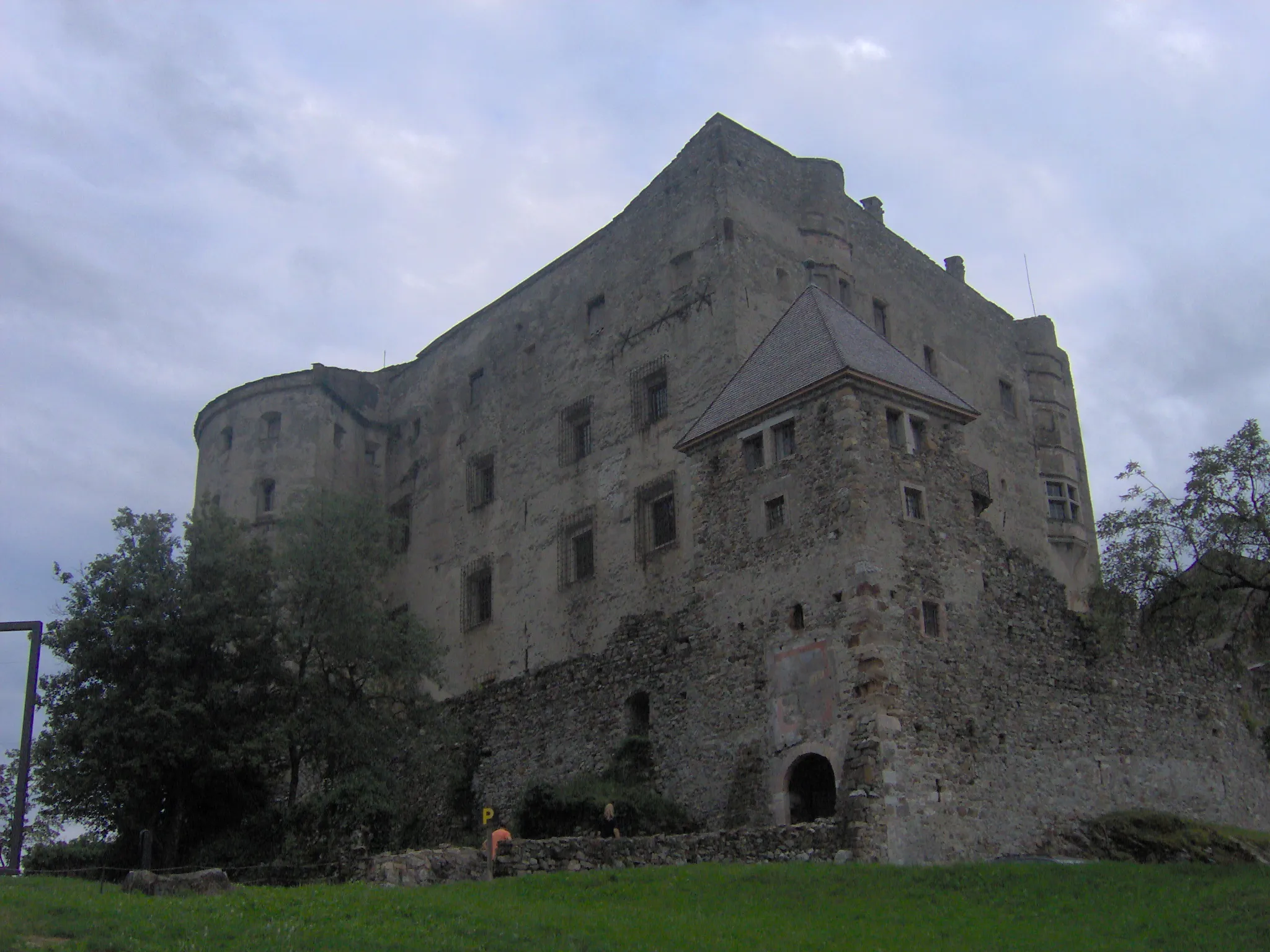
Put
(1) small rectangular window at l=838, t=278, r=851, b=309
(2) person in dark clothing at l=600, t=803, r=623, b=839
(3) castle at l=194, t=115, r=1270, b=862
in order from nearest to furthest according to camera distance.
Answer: (3) castle at l=194, t=115, r=1270, b=862 → (2) person in dark clothing at l=600, t=803, r=623, b=839 → (1) small rectangular window at l=838, t=278, r=851, b=309

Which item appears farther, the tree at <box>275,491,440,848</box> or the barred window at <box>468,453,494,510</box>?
the barred window at <box>468,453,494,510</box>

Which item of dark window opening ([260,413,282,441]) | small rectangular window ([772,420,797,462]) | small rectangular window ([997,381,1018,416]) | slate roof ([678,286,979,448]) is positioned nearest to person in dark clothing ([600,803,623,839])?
small rectangular window ([772,420,797,462])

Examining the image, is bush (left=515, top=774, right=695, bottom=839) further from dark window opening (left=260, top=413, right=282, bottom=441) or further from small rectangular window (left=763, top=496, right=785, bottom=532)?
dark window opening (left=260, top=413, right=282, bottom=441)

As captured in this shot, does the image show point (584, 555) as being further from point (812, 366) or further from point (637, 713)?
point (812, 366)

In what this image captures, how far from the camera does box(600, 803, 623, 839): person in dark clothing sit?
28.2 metres

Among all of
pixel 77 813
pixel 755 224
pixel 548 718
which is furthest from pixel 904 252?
pixel 77 813

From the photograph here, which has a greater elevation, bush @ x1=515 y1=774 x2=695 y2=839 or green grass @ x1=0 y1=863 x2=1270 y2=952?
bush @ x1=515 y1=774 x2=695 y2=839

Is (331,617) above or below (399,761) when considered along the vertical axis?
above

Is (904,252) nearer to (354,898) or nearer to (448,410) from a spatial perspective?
(448,410)

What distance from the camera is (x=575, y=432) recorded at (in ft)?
134

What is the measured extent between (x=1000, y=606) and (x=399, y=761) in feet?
52.8

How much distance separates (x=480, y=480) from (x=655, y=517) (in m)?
9.72

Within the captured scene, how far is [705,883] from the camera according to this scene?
22609 mm

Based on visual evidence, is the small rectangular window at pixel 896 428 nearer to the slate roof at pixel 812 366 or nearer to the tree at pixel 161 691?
the slate roof at pixel 812 366
